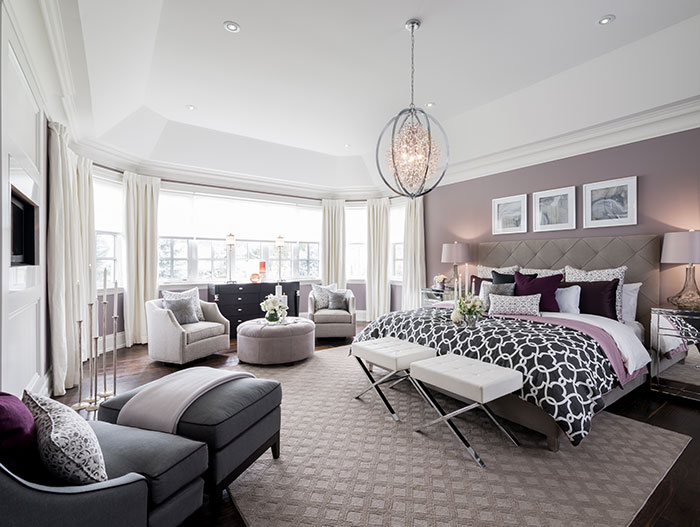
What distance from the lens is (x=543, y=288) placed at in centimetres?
391

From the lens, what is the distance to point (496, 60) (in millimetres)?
3594

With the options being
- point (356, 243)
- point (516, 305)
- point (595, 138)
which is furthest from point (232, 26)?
point (356, 243)

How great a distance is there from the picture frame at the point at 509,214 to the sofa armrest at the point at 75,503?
5108 mm

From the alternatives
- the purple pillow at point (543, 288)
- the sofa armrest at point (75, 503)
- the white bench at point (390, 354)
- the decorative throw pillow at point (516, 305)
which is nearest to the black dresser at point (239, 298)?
the white bench at point (390, 354)

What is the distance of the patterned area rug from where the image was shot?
1840 millimetres

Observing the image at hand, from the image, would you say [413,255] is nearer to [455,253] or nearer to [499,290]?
[455,253]

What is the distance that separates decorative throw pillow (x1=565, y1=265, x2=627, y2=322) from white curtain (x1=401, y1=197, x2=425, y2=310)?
2.57m

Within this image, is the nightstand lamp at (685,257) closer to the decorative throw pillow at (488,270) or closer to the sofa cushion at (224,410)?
the decorative throw pillow at (488,270)

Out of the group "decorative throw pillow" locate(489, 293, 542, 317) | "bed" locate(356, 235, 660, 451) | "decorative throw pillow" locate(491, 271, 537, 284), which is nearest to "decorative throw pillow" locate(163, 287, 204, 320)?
Result: "bed" locate(356, 235, 660, 451)

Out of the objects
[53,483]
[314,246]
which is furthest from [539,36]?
[314,246]

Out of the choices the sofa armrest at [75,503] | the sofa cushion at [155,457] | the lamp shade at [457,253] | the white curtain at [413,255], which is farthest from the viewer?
the white curtain at [413,255]

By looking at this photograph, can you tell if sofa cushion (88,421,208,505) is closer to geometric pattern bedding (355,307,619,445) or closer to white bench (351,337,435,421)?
white bench (351,337,435,421)

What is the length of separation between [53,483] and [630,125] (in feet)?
17.7

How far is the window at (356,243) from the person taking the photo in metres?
7.66
